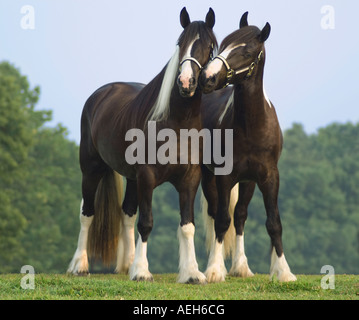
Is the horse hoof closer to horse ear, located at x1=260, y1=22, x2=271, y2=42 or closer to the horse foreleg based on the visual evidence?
the horse foreleg

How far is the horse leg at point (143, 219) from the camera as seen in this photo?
27.7ft

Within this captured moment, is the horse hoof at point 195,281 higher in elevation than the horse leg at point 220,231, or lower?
lower

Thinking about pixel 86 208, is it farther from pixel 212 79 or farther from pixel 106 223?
pixel 212 79

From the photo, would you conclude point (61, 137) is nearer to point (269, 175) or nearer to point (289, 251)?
point (289, 251)

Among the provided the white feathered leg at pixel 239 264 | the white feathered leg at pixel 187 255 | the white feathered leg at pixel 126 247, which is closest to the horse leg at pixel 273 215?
the white feathered leg at pixel 187 255

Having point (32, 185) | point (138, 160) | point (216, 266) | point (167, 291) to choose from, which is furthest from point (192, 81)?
point (32, 185)

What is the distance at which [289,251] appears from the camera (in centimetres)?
4591

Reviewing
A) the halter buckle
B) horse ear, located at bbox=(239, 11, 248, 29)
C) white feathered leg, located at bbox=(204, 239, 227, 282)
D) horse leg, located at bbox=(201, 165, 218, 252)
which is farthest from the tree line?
the halter buckle

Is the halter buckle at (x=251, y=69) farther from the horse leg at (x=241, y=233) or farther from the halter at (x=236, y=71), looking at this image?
the horse leg at (x=241, y=233)

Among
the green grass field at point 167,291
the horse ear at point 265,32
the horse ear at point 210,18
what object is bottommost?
the green grass field at point 167,291

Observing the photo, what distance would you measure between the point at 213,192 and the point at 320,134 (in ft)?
176

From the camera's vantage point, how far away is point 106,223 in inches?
412

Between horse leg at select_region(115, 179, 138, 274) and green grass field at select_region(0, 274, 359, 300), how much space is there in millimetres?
2214
